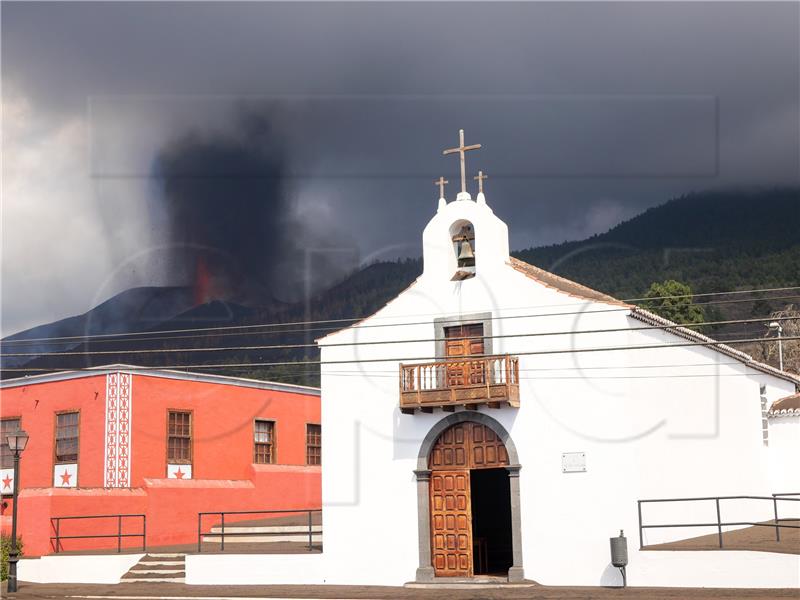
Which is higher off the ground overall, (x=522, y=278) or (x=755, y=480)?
(x=522, y=278)

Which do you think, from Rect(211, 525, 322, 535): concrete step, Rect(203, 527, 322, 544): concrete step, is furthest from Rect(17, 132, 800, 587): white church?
Rect(211, 525, 322, 535): concrete step

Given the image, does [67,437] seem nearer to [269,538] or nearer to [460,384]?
[269,538]

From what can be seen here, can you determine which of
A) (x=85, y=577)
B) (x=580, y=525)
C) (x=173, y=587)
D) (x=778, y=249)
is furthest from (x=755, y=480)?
(x=778, y=249)

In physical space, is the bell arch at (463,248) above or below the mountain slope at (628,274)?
below

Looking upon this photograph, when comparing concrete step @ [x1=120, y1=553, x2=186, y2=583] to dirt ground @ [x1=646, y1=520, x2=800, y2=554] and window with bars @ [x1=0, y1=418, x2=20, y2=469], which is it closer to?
window with bars @ [x1=0, y1=418, x2=20, y2=469]

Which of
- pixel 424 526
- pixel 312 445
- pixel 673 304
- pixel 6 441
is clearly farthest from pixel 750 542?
pixel 673 304

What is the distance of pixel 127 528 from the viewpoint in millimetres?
25438

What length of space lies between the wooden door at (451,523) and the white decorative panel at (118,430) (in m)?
9.07

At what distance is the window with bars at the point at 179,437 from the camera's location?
27.4 m

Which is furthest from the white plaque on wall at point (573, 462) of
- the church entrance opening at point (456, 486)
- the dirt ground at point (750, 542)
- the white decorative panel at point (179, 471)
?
the white decorative panel at point (179, 471)

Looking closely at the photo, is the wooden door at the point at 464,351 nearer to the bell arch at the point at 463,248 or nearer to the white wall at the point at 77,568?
the bell arch at the point at 463,248

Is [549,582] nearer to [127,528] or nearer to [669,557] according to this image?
[669,557]

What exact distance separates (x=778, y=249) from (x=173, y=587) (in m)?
51.0

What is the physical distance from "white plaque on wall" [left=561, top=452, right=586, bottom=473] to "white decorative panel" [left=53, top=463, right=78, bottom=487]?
13532mm
